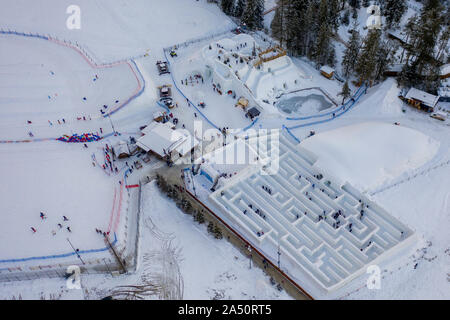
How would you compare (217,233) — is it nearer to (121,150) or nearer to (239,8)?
(121,150)

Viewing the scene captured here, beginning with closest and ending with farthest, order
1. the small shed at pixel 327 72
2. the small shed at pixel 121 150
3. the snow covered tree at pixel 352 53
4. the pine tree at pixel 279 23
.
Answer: the small shed at pixel 121 150 → the snow covered tree at pixel 352 53 → the small shed at pixel 327 72 → the pine tree at pixel 279 23

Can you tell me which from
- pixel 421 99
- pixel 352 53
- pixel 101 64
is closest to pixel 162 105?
pixel 101 64

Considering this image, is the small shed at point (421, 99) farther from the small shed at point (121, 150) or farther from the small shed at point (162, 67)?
the small shed at point (121, 150)

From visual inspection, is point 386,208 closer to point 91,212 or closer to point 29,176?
point 91,212

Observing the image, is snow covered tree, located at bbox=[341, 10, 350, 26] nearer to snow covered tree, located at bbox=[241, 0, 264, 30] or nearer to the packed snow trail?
snow covered tree, located at bbox=[241, 0, 264, 30]

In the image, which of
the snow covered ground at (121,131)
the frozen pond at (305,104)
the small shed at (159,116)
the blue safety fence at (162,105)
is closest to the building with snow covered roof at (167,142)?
the small shed at (159,116)

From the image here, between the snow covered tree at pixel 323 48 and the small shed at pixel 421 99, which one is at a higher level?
the snow covered tree at pixel 323 48

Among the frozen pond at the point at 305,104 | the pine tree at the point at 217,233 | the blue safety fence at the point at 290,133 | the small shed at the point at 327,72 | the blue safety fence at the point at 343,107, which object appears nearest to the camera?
the pine tree at the point at 217,233
